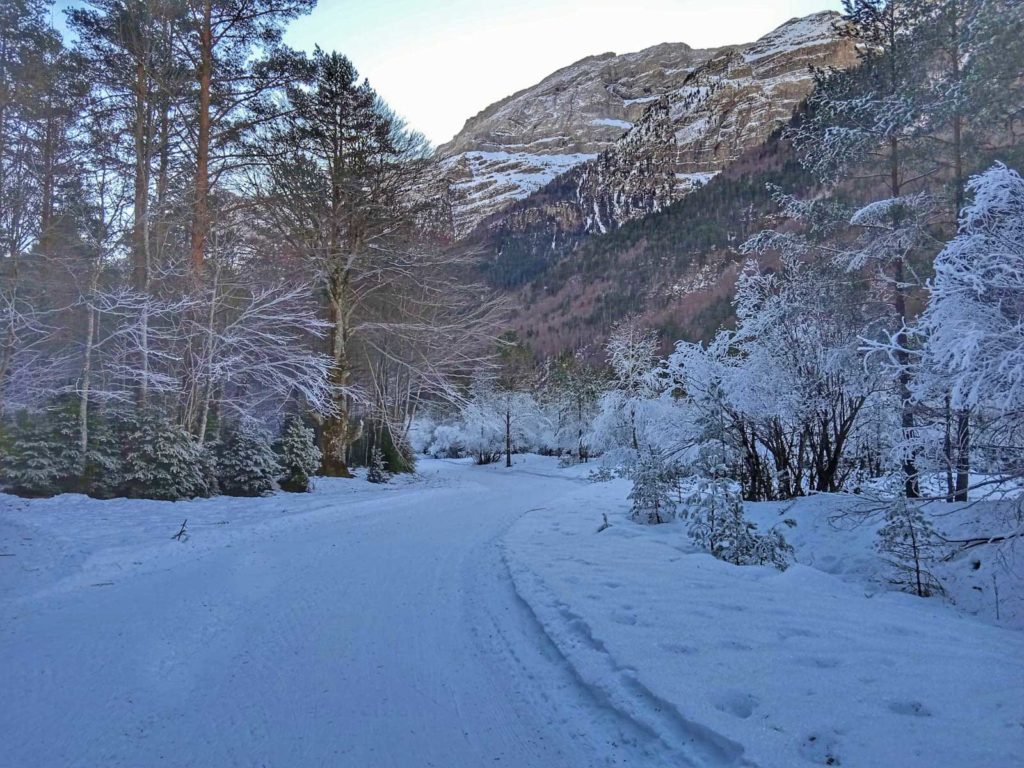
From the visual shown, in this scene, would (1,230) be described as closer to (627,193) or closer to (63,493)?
(63,493)

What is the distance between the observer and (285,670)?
3.82 metres

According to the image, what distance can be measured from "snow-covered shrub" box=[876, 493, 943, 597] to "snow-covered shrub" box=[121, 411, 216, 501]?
11364 mm

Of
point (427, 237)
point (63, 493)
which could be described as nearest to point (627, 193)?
point (427, 237)

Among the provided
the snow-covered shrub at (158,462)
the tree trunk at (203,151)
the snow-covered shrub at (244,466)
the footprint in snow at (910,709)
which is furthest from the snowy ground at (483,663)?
the tree trunk at (203,151)

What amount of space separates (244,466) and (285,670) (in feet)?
33.3

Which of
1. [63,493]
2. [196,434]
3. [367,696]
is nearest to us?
[367,696]

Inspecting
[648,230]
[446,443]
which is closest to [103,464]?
[446,443]

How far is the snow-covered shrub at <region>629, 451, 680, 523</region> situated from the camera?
10062 mm

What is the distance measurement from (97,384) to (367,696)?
37.8 feet

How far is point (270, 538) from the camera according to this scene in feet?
28.2

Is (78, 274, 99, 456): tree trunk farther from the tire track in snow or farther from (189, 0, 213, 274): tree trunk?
the tire track in snow

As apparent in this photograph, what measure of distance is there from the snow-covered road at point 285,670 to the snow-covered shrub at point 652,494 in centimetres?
391

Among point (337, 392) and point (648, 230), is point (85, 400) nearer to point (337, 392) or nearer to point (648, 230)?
point (337, 392)

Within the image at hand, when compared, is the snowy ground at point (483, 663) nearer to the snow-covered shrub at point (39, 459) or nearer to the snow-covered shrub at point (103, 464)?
the snow-covered shrub at point (39, 459)
